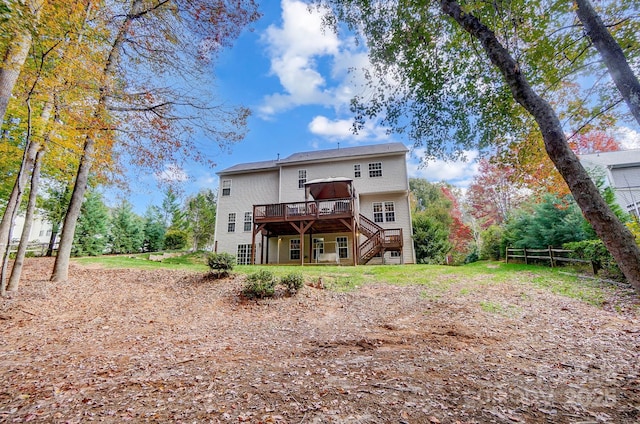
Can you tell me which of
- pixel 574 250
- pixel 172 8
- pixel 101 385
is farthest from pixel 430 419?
pixel 574 250

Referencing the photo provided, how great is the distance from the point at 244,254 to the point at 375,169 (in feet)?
36.6

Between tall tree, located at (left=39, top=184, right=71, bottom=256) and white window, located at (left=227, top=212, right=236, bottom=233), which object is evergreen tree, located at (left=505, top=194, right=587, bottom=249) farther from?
tall tree, located at (left=39, top=184, right=71, bottom=256)

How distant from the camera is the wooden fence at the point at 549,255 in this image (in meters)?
9.75

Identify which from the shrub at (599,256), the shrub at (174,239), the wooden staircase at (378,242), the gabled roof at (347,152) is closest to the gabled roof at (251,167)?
the gabled roof at (347,152)

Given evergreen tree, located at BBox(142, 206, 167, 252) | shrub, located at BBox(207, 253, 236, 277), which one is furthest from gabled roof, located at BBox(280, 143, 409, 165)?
evergreen tree, located at BBox(142, 206, 167, 252)

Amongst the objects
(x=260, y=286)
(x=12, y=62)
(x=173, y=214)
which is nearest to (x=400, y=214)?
(x=260, y=286)

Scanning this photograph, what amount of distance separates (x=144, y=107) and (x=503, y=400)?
10110 millimetres

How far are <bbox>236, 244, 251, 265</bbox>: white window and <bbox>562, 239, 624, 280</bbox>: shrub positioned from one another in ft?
57.4

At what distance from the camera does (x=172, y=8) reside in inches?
313

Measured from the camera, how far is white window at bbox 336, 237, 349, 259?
17.9 metres

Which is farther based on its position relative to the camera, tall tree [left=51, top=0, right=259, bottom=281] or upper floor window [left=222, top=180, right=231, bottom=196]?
upper floor window [left=222, top=180, right=231, bottom=196]

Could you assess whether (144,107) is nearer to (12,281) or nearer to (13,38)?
(13,38)

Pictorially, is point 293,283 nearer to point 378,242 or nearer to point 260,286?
point 260,286

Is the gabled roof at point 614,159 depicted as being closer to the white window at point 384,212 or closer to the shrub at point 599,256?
the shrub at point 599,256
